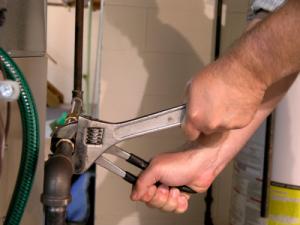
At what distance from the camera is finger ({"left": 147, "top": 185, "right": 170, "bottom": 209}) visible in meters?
0.64

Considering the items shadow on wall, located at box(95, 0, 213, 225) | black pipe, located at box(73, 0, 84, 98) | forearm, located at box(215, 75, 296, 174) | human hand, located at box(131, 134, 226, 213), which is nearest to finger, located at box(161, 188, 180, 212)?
human hand, located at box(131, 134, 226, 213)

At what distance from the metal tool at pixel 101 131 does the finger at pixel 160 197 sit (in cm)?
16

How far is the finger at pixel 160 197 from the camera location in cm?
64

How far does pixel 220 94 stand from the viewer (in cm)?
48

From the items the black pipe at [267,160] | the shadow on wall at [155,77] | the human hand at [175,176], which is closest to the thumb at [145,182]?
the human hand at [175,176]

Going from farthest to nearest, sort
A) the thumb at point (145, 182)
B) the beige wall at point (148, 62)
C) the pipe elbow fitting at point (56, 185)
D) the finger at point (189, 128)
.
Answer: the beige wall at point (148, 62) < the thumb at point (145, 182) < the finger at point (189, 128) < the pipe elbow fitting at point (56, 185)

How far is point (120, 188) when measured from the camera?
3.70 ft

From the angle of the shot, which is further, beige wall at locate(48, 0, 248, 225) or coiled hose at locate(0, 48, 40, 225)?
beige wall at locate(48, 0, 248, 225)

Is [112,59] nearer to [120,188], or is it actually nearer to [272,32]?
[120,188]

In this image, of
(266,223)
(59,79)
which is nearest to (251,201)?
(266,223)

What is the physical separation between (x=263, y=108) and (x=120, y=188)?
57cm

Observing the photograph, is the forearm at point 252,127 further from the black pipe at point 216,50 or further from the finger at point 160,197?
the black pipe at point 216,50

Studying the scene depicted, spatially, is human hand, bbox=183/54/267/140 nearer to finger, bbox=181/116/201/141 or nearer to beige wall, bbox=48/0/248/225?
finger, bbox=181/116/201/141

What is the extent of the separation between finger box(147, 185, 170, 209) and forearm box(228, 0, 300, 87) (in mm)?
262
